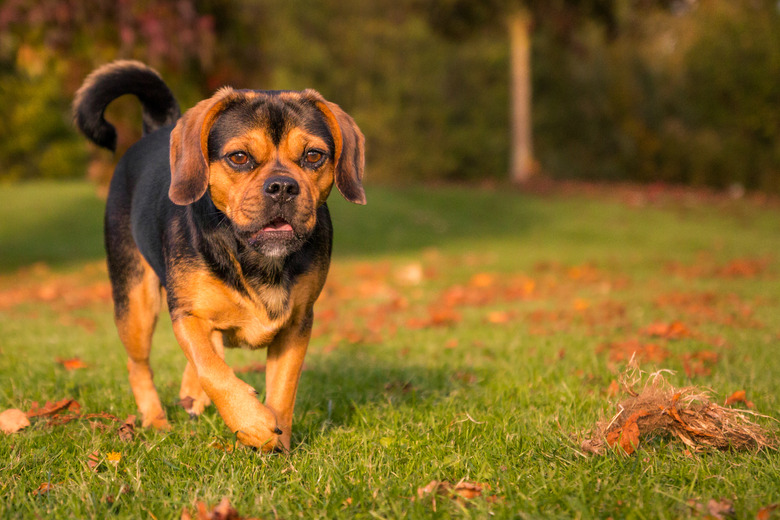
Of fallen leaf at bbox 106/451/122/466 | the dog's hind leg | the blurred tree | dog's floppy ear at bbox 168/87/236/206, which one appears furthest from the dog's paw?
the blurred tree

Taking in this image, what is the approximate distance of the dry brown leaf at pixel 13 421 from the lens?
385 centimetres

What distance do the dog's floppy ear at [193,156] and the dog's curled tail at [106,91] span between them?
1.45m

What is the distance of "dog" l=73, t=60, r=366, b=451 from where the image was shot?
3459mm

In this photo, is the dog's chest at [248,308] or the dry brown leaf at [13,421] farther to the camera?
the dry brown leaf at [13,421]

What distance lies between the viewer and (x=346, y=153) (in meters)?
3.80

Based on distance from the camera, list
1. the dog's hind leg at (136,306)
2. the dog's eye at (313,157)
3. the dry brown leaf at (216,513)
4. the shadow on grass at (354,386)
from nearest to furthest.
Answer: the dry brown leaf at (216,513), the dog's eye at (313,157), the shadow on grass at (354,386), the dog's hind leg at (136,306)

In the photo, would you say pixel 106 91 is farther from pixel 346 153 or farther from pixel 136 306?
pixel 346 153

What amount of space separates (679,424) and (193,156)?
264 cm

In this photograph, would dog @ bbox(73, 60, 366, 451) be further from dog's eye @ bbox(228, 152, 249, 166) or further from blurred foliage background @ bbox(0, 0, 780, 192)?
blurred foliage background @ bbox(0, 0, 780, 192)

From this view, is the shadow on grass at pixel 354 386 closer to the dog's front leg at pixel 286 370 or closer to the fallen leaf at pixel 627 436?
the dog's front leg at pixel 286 370

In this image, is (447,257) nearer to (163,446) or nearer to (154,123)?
(154,123)

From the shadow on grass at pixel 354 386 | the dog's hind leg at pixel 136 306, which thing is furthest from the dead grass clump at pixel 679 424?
the dog's hind leg at pixel 136 306

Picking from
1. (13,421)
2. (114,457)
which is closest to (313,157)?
(114,457)

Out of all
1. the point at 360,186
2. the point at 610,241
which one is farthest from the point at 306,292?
the point at 610,241
